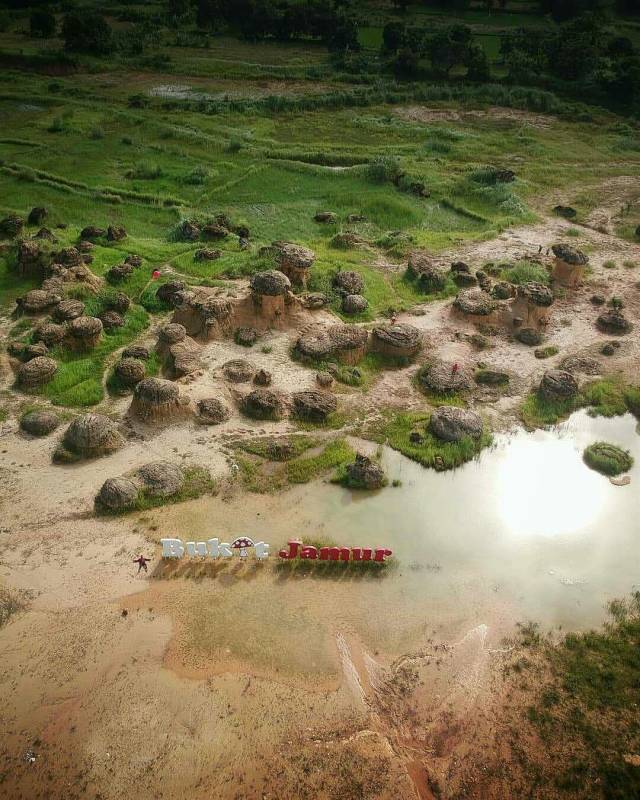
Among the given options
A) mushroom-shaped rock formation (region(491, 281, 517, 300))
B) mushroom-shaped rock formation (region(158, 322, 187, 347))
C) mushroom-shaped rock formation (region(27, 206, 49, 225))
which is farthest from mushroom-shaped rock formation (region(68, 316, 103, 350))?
mushroom-shaped rock formation (region(491, 281, 517, 300))

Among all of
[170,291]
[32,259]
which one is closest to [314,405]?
[170,291]

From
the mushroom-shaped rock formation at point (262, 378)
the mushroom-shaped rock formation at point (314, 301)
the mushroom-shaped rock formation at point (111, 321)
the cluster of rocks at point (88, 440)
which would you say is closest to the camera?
the cluster of rocks at point (88, 440)

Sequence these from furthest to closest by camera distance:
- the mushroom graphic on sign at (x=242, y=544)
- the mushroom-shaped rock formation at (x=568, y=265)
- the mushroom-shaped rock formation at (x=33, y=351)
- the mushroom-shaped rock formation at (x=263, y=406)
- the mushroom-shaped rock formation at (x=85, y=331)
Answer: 1. the mushroom-shaped rock formation at (x=568, y=265)
2. the mushroom-shaped rock formation at (x=85, y=331)
3. the mushroom-shaped rock formation at (x=33, y=351)
4. the mushroom-shaped rock formation at (x=263, y=406)
5. the mushroom graphic on sign at (x=242, y=544)

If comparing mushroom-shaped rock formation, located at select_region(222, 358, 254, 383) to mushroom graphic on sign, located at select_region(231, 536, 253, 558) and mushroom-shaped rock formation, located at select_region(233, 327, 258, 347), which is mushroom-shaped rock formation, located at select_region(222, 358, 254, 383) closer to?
mushroom-shaped rock formation, located at select_region(233, 327, 258, 347)

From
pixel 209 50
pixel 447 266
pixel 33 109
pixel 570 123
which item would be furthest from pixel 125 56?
pixel 447 266

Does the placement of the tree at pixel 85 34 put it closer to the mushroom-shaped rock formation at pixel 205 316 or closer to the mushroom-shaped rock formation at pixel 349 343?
the mushroom-shaped rock formation at pixel 205 316

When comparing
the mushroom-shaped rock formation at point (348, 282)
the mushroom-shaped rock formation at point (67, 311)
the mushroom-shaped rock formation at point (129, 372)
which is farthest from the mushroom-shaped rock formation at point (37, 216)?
the mushroom-shaped rock formation at point (348, 282)
